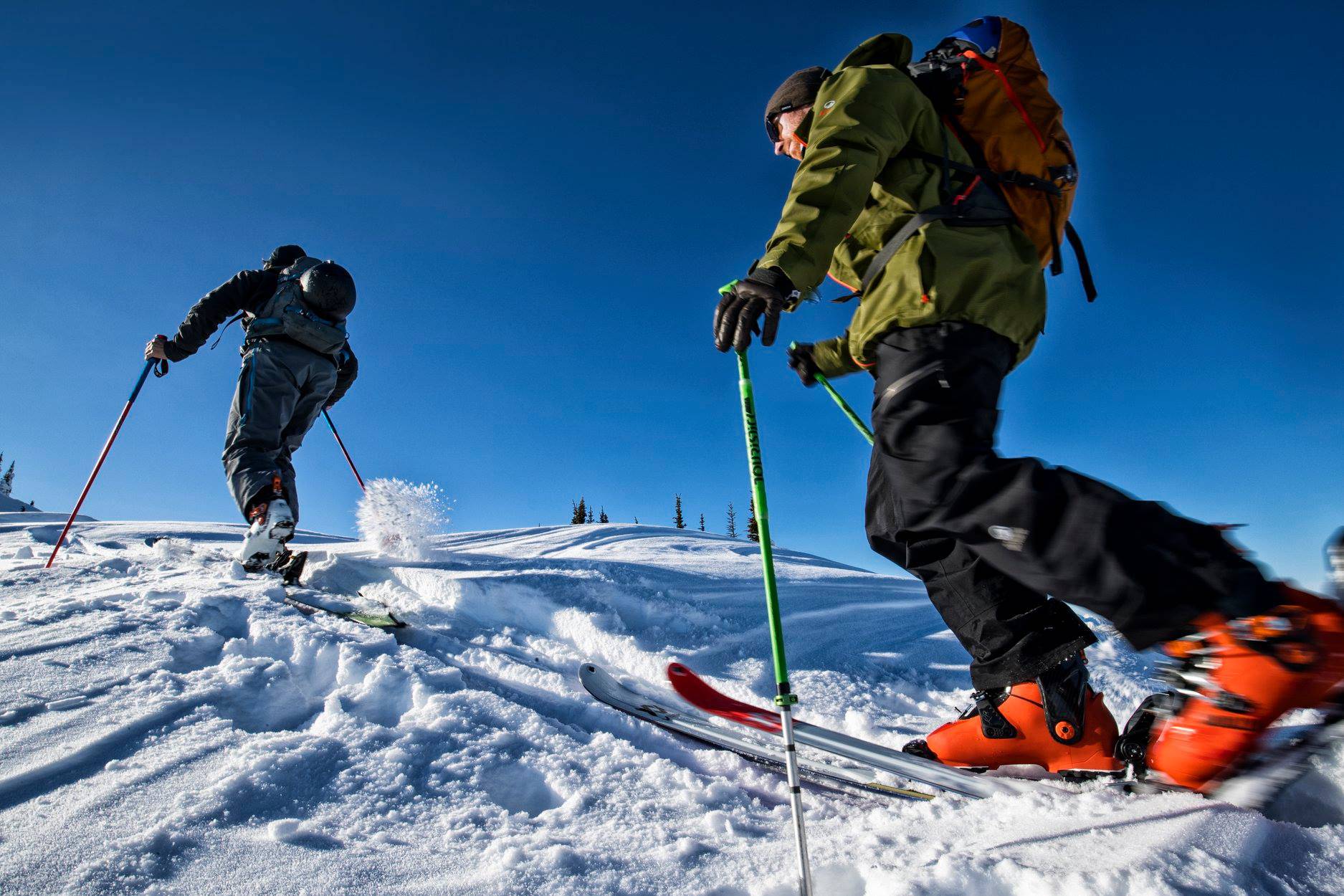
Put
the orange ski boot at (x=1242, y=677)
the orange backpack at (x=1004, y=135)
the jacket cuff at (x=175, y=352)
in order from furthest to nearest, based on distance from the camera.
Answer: the jacket cuff at (x=175, y=352) → the orange backpack at (x=1004, y=135) → the orange ski boot at (x=1242, y=677)

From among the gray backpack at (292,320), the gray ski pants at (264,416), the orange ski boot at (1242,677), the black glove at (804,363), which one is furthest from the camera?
the gray backpack at (292,320)

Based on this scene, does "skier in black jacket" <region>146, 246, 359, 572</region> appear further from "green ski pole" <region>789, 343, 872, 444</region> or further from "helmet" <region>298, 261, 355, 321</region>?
"green ski pole" <region>789, 343, 872, 444</region>

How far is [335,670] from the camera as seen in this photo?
194 centimetres

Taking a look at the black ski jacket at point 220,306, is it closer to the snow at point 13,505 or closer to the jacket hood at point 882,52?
the jacket hood at point 882,52

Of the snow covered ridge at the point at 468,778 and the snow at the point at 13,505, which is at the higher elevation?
the snow at the point at 13,505

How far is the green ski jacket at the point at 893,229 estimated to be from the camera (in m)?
1.56

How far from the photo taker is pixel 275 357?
14.0 feet

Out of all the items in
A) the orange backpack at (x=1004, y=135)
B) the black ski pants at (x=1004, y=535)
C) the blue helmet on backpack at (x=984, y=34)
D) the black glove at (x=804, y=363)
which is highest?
the blue helmet on backpack at (x=984, y=34)

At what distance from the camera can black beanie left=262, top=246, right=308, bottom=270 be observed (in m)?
Result: 4.84

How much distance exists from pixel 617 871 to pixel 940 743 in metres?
1.18

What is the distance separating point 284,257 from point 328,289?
35.5 inches

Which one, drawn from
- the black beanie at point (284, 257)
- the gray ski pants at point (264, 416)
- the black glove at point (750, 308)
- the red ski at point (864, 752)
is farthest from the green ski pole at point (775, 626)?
the black beanie at point (284, 257)

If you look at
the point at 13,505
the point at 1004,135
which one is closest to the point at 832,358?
the point at 1004,135

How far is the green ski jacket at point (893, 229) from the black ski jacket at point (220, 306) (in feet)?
14.6
